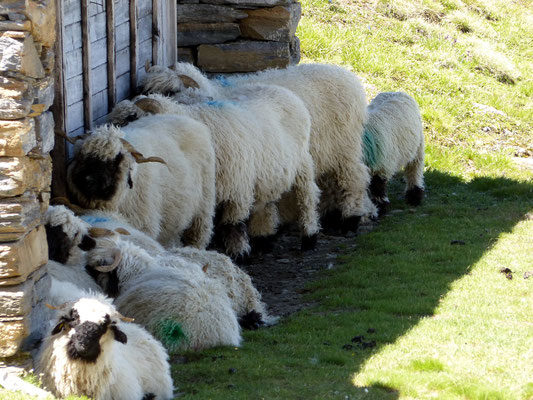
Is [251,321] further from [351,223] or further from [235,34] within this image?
[235,34]

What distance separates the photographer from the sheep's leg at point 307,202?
1096 cm

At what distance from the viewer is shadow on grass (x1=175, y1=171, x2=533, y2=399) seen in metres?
5.77

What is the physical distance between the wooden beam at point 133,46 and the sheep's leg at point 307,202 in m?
2.35

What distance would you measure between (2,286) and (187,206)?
375 cm

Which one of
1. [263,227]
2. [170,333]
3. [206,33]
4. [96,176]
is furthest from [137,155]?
[206,33]

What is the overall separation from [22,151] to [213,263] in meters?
3.13

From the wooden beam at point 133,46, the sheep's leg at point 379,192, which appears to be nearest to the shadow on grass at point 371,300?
the sheep's leg at point 379,192

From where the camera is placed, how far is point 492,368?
20.2 ft

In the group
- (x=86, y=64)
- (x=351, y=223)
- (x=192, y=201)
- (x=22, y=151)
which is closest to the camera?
(x=22, y=151)

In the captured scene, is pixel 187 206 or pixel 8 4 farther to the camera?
pixel 187 206

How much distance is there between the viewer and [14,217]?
196 inches

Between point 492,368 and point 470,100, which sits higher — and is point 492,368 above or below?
above

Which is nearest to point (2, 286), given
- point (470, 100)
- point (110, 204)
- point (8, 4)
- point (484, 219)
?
point (8, 4)

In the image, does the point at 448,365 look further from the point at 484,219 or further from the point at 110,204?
the point at 484,219
